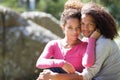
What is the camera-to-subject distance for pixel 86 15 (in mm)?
3869

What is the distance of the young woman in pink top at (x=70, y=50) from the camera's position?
380 centimetres

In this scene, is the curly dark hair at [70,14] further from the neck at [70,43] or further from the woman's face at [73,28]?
the neck at [70,43]

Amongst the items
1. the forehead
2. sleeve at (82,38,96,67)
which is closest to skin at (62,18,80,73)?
the forehead

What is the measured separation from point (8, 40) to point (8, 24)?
497mm

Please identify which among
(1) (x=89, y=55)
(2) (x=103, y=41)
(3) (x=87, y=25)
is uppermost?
(3) (x=87, y=25)

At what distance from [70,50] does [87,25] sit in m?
0.28

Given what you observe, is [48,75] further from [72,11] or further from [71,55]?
[72,11]

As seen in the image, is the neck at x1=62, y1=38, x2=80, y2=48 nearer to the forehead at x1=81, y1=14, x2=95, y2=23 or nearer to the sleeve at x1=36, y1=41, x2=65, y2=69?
the sleeve at x1=36, y1=41, x2=65, y2=69

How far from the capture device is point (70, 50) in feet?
13.1

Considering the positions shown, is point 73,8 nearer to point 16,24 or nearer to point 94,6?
point 94,6

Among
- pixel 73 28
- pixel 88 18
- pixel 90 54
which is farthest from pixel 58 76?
pixel 88 18

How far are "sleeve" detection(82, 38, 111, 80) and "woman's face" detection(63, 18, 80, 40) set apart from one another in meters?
0.29

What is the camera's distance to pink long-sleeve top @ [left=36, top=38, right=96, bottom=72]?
12.3ft

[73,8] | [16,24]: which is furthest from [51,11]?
[73,8]
